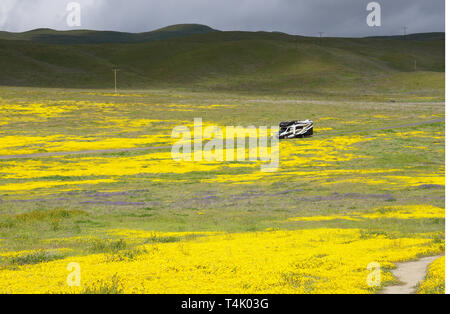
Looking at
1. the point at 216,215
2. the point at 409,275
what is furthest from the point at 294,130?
the point at 409,275

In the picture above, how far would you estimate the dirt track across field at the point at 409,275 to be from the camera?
45.6 ft

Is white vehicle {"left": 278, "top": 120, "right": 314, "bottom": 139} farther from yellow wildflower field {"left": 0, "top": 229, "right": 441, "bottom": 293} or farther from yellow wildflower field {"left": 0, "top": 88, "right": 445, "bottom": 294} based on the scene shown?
yellow wildflower field {"left": 0, "top": 229, "right": 441, "bottom": 293}

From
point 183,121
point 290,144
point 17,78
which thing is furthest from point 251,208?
point 17,78

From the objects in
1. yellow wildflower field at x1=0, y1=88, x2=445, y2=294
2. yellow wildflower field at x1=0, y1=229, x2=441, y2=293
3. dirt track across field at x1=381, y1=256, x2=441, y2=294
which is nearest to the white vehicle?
yellow wildflower field at x1=0, y1=88, x2=445, y2=294

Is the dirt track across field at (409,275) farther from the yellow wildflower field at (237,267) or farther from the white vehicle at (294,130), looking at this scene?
the white vehicle at (294,130)

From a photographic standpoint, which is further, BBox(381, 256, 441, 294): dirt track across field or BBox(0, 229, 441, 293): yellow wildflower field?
BBox(0, 229, 441, 293): yellow wildflower field

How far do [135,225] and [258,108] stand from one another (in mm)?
92938

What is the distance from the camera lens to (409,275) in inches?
610

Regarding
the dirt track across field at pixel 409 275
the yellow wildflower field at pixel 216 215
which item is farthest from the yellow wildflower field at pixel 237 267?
the dirt track across field at pixel 409 275

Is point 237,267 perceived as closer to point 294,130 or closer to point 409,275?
point 409,275

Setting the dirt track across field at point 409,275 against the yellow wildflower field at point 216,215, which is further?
the yellow wildflower field at point 216,215

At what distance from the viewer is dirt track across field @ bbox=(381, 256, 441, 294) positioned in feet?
45.6

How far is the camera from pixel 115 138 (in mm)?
78438
